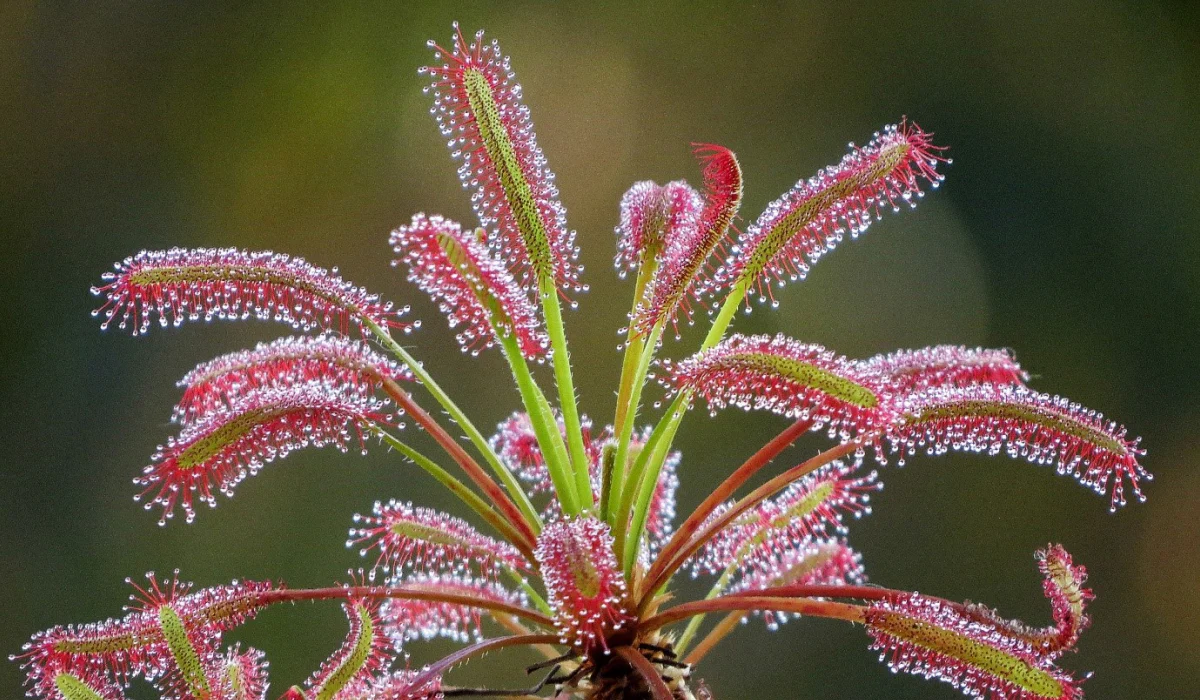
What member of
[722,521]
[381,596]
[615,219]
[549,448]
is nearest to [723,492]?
[722,521]

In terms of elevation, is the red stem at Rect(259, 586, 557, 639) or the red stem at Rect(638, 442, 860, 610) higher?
the red stem at Rect(638, 442, 860, 610)

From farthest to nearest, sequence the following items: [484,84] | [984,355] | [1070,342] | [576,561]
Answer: [1070,342], [984,355], [484,84], [576,561]

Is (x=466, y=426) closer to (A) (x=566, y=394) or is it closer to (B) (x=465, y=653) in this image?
(A) (x=566, y=394)

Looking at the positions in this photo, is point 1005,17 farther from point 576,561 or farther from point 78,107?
point 78,107

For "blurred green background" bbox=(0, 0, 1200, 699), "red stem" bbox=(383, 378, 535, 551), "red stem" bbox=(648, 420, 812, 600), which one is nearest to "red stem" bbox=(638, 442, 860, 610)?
"red stem" bbox=(648, 420, 812, 600)

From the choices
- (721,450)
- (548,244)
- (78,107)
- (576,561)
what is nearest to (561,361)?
(548,244)

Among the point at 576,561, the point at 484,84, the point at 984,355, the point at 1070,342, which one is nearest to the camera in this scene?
the point at 576,561

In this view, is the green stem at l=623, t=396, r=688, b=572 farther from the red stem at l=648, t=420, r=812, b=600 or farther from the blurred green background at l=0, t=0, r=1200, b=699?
the blurred green background at l=0, t=0, r=1200, b=699
